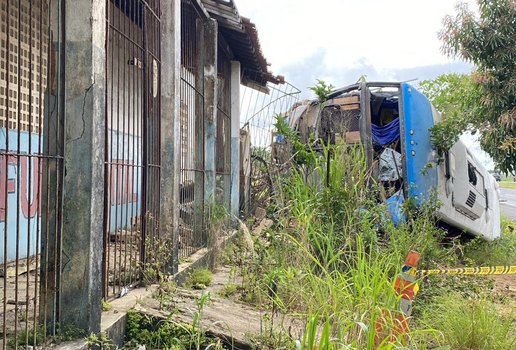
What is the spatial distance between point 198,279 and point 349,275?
1.73m

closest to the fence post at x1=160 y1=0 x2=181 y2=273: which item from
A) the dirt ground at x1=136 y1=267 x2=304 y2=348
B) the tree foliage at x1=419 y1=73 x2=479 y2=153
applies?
the dirt ground at x1=136 y1=267 x2=304 y2=348

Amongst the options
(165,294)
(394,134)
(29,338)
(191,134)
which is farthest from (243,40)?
(29,338)

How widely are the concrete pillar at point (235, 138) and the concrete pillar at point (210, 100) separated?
2.19m

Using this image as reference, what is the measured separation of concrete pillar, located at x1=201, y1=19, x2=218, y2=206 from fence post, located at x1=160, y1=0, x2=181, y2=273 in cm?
223

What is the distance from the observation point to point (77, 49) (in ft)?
9.53

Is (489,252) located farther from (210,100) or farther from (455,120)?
(210,100)

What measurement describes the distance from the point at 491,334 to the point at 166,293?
263 cm

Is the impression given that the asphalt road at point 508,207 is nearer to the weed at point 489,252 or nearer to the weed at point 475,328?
the weed at point 489,252

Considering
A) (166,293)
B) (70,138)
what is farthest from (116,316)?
(70,138)

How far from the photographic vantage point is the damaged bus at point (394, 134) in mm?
7223

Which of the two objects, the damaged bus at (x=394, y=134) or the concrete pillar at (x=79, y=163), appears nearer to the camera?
the concrete pillar at (x=79, y=163)

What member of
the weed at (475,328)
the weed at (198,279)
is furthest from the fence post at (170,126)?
the weed at (475,328)

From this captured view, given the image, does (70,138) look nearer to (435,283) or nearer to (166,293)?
(166,293)

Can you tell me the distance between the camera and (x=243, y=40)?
8.79 metres
